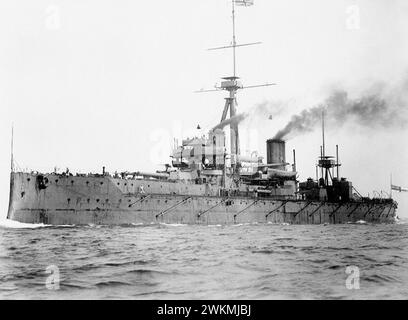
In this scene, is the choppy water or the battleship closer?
the choppy water

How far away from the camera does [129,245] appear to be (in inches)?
788

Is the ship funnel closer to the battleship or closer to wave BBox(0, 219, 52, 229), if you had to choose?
the battleship

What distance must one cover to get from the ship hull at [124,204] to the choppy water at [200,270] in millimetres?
11293

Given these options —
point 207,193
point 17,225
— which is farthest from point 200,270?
point 207,193

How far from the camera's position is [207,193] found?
40.6 meters

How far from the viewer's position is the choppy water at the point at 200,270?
11.0 meters

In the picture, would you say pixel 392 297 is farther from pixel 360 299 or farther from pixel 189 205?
pixel 189 205

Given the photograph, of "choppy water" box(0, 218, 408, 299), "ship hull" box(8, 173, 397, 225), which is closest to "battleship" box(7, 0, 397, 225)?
"ship hull" box(8, 173, 397, 225)

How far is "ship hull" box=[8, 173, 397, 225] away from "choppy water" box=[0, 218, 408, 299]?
1129 centimetres

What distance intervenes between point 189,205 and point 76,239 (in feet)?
51.0

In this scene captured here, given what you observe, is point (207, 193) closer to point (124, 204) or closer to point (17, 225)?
point (124, 204)

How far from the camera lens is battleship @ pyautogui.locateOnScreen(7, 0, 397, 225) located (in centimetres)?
3206

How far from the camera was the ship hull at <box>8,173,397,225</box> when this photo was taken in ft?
105
